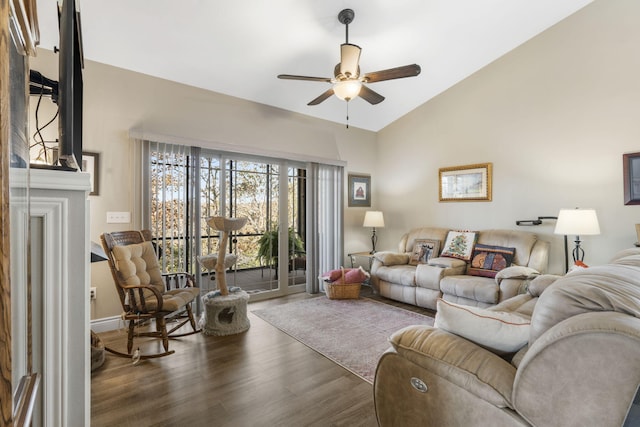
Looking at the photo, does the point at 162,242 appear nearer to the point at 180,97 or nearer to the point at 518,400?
the point at 180,97

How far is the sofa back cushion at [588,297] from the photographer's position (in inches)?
37.6

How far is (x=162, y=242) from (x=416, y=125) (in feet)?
13.5

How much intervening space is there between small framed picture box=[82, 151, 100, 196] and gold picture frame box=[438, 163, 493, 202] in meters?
4.39

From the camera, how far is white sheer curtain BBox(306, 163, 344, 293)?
15.7 feet

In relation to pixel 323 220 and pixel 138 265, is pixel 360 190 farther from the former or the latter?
pixel 138 265

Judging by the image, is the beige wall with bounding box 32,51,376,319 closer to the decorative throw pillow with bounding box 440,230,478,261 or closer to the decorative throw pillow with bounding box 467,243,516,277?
the decorative throw pillow with bounding box 440,230,478,261

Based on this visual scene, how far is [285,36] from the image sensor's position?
3.24 meters

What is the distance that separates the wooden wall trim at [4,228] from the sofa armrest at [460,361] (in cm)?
124

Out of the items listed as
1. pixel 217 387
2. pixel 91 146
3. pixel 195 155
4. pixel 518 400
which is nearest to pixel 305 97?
pixel 195 155

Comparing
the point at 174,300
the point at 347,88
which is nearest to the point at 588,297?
the point at 347,88

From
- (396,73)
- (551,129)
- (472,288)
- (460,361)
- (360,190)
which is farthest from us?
(360,190)

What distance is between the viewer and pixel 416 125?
509cm

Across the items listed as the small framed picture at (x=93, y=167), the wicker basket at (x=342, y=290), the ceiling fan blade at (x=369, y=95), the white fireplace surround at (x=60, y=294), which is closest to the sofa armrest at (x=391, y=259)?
the wicker basket at (x=342, y=290)

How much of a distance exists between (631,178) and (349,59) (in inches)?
123
